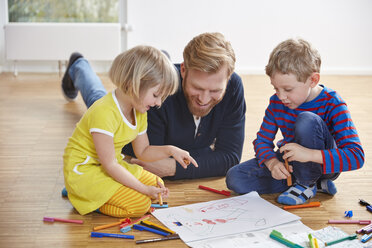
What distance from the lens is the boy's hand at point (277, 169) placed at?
5.38 ft

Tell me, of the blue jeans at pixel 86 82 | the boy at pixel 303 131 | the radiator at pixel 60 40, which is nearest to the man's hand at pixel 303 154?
the boy at pixel 303 131

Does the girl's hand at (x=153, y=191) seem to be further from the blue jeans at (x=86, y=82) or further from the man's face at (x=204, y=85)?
the blue jeans at (x=86, y=82)

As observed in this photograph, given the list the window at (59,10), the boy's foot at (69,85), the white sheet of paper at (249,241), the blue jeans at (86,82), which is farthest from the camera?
the window at (59,10)

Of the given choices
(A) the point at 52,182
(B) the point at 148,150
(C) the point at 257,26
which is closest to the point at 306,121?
(B) the point at 148,150

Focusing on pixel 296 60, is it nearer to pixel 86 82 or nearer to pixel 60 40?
pixel 86 82

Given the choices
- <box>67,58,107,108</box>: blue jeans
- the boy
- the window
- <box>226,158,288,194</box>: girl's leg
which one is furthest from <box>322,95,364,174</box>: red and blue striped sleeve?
the window

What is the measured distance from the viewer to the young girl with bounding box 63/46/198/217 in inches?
57.3

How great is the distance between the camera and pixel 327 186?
1773mm

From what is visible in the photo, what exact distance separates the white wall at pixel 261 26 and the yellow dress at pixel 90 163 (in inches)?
115

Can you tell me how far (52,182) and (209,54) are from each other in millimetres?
806

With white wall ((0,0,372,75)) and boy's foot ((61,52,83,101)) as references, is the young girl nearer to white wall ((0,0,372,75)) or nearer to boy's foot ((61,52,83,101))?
boy's foot ((61,52,83,101))

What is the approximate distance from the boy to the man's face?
17cm

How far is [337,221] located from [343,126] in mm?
312

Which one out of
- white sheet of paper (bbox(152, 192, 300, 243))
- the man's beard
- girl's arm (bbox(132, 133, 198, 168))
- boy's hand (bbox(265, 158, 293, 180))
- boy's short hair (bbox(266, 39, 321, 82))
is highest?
boy's short hair (bbox(266, 39, 321, 82))
